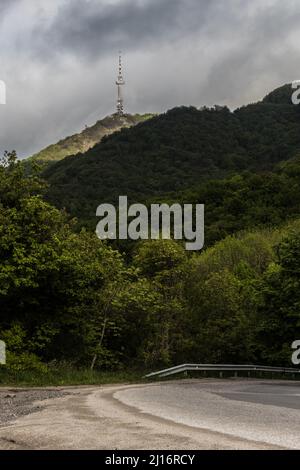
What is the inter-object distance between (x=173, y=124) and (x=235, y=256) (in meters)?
88.0

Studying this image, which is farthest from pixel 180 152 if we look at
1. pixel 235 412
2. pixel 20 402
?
pixel 235 412

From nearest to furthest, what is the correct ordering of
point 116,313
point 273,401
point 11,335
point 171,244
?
1. point 273,401
2. point 11,335
3. point 116,313
4. point 171,244

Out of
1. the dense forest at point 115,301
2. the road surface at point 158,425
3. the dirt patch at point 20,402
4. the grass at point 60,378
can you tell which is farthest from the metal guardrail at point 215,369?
the road surface at point 158,425

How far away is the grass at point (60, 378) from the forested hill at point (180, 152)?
77183 mm

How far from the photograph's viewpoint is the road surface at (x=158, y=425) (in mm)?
7504

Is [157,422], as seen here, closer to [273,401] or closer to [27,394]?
[273,401]

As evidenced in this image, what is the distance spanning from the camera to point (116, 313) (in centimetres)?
2811

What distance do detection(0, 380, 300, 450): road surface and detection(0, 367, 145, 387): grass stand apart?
695 cm

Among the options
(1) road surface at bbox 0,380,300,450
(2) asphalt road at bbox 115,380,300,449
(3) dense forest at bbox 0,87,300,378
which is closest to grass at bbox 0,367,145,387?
(3) dense forest at bbox 0,87,300,378

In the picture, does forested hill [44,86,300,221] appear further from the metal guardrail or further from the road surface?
the road surface

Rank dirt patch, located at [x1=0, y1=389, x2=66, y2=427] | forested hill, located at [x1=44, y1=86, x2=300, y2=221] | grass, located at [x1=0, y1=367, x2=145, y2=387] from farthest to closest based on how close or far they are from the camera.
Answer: forested hill, located at [x1=44, y1=86, x2=300, y2=221], grass, located at [x1=0, y1=367, x2=145, y2=387], dirt patch, located at [x1=0, y1=389, x2=66, y2=427]

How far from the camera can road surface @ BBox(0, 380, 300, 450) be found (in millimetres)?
7504

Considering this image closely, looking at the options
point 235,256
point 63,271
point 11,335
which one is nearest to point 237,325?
point 63,271

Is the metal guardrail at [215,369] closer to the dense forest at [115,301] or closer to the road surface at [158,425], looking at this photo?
the dense forest at [115,301]
